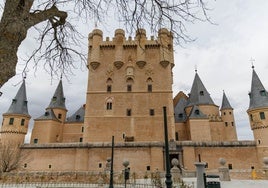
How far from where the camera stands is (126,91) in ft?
103

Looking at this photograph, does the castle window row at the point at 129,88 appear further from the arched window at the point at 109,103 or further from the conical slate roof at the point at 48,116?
the conical slate roof at the point at 48,116

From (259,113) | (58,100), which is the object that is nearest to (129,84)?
(58,100)

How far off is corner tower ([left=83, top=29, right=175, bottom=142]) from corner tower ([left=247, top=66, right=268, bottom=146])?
9425mm

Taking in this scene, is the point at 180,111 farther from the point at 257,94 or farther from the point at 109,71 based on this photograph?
the point at 109,71

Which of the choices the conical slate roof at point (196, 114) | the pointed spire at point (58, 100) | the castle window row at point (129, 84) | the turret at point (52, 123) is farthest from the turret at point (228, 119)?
the pointed spire at point (58, 100)

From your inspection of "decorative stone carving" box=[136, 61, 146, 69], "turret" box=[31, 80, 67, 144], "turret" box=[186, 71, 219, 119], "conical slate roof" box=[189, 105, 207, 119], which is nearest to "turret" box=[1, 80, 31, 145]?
"turret" box=[31, 80, 67, 144]

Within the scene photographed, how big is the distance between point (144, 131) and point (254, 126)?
12959 mm

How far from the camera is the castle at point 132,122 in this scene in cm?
2286

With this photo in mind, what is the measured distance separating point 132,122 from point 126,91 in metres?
Answer: 4.60

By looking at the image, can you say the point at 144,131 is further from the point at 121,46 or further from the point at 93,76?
the point at 121,46

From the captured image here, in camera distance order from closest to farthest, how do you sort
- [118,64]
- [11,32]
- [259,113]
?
[11,32] < [259,113] < [118,64]

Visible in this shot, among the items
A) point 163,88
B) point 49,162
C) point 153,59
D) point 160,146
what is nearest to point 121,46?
point 153,59

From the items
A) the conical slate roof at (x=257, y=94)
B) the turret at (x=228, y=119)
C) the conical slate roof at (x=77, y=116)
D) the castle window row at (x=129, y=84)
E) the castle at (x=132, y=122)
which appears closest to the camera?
the castle at (x=132, y=122)

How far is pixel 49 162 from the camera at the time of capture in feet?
76.5
